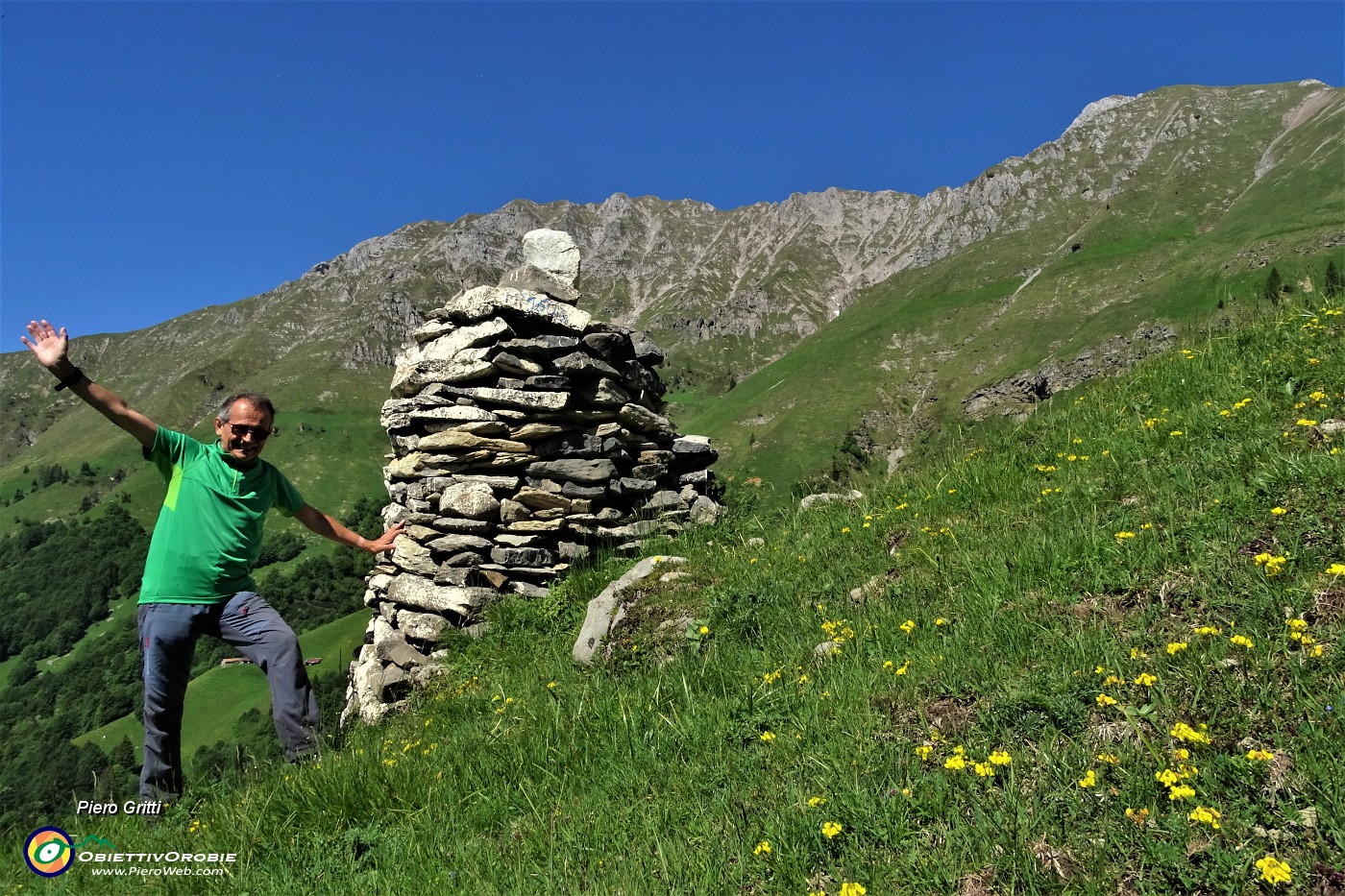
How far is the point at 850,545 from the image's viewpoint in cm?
654

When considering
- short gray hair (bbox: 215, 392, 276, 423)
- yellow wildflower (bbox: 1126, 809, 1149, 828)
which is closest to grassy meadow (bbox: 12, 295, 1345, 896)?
yellow wildflower (bbox: 1126, 809, 1149, 828)

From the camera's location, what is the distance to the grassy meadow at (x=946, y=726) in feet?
8.68

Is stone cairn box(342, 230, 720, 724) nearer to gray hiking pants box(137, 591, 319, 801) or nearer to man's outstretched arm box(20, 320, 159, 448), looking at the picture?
gray hiking pants box(137, 591, 319, 801)

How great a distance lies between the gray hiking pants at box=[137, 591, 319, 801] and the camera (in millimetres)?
5066

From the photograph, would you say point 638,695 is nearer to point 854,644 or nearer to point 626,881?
point 854,644

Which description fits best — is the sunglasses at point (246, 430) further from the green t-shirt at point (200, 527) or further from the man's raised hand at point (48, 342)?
the man's raised hand at point (48, 342)

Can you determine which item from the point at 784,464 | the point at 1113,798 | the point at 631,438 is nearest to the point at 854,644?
the point at 1113,798

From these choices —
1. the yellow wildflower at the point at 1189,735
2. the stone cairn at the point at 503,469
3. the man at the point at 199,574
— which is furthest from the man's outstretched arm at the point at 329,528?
the yellow wildflower at the point at 1189,735

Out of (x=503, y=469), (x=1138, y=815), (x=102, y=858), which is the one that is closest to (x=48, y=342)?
(x=102, y=858)

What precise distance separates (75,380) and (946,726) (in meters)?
6.10

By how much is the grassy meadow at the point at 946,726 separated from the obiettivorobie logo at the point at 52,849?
14cm

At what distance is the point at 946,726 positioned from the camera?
345cm

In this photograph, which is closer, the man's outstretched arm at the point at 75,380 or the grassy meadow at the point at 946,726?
the grassy meadow at the point at 946,726

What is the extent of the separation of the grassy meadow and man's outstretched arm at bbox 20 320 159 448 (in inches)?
104
